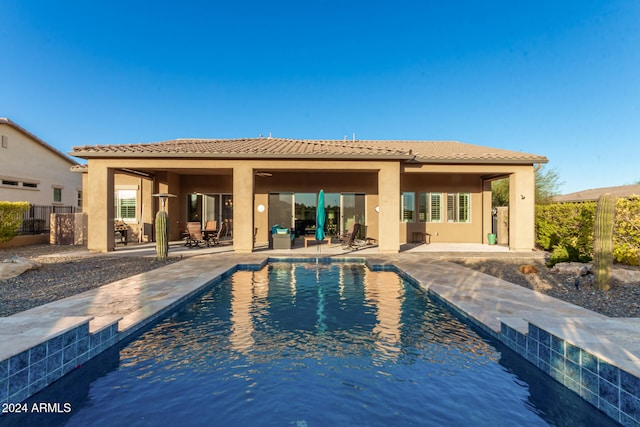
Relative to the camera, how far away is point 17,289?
673cm

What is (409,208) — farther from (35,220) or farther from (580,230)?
(35,220)

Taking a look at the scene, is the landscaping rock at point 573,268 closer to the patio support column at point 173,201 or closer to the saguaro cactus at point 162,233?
the saguaro cactus at point 162,233

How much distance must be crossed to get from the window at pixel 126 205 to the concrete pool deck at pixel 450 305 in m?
9.63

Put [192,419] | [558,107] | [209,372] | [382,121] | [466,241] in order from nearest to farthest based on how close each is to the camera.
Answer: [192,419] → [209,372] → [466,241] → [558,107] → [382,121]

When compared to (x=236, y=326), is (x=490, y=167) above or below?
above

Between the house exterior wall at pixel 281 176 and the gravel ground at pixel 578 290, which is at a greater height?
the house exterior wall at pixel 281 176

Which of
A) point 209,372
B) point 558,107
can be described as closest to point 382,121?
point 558,107

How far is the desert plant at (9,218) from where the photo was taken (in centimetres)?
1270

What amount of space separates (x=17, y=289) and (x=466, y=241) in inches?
662

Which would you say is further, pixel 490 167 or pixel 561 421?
pixel 490 167

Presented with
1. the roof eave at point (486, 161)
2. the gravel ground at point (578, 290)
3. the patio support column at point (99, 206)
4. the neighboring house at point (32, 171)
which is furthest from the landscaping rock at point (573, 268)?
the neighboring house at point (32, 171)

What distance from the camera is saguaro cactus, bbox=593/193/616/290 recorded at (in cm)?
659

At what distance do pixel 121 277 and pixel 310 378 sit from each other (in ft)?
20.9

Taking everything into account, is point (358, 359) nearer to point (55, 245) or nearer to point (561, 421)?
point (561, 421)
